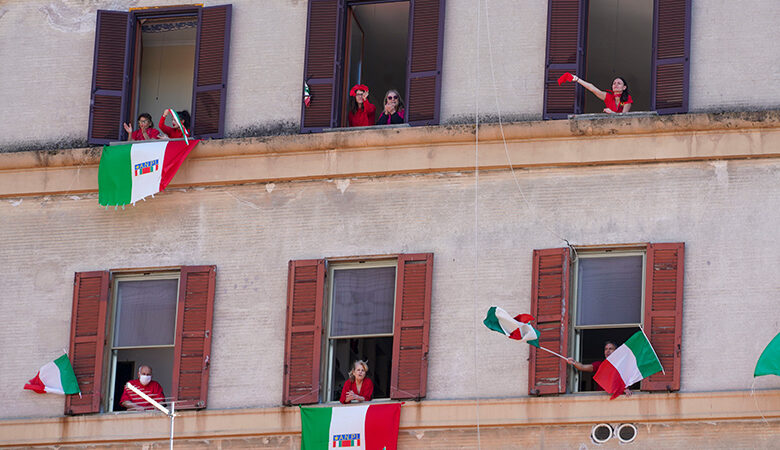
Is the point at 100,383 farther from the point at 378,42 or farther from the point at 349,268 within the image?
the point at 378,42

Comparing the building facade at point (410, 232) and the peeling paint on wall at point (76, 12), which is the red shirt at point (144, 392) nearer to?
the building facade at point (410, 232)

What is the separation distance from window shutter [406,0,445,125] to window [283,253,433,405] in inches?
76.5

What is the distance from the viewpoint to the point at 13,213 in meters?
29.8

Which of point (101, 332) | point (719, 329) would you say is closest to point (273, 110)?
point (101, 332)

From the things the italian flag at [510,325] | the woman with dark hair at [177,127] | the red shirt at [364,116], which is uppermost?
the red shirt at [364,116]

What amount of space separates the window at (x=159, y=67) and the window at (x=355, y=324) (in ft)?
8.62

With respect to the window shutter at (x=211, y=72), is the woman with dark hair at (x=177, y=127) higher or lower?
lower

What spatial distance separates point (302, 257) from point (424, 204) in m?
1.68

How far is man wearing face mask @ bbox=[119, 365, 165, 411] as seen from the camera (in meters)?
28.6

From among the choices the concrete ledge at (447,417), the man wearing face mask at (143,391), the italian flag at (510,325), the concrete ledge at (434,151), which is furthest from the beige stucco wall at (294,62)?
the concrete ledge at (447,417)

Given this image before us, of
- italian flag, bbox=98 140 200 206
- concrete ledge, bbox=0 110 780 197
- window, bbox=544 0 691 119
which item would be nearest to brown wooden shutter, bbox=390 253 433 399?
concrete ledge, bbox=0 110 780 197

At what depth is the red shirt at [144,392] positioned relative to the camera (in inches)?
1125

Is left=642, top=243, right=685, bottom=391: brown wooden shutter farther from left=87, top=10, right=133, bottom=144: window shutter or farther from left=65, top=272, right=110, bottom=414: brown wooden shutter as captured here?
left=87, top=10, right=133, bottom=144: window shutter

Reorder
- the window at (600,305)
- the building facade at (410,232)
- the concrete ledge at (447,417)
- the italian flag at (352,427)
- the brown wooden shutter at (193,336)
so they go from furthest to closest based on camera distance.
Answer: the brown wooden shutter at (193,336) < the italian flag at (352,427) < the building facade at (410,232) < the window at (600,305) < the concrete ledge at (447,417)
